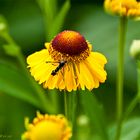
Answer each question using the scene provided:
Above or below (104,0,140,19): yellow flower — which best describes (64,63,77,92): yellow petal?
below

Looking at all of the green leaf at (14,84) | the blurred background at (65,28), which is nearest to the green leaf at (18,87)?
the green leaf at (14,84)

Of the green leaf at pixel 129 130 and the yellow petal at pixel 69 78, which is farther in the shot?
the green leaf at pixel 129 130

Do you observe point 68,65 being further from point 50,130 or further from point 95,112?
point 95,112

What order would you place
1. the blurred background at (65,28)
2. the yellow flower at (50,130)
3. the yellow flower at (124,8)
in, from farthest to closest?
the blurred background at (65,28) < the yellow flower at (124,8) < the yellow flower at (50,130)

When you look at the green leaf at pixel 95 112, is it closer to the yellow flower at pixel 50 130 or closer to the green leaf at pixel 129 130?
the green leaf at pixel 129 130

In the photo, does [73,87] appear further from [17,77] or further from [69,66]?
[17,77]

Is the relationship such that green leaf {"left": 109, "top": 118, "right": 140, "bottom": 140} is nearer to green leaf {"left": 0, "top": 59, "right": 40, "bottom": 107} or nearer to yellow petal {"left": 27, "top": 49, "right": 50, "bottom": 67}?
green leaf {"left": 0, "top": 59, "right": 40, "bottom": 107}

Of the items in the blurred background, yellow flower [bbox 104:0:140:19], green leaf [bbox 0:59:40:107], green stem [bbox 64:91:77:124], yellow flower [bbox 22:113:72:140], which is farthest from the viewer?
the blurred background

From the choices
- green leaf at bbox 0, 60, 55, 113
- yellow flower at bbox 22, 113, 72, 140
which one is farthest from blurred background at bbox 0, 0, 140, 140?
yellow flower at bbox 22, 113, 72, 140

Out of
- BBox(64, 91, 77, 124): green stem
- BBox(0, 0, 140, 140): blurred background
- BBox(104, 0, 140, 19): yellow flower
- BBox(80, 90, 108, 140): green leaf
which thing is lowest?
BBox(64, 91, 77, 124): green stem
